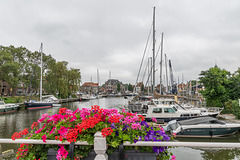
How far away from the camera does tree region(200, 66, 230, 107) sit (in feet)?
66.6

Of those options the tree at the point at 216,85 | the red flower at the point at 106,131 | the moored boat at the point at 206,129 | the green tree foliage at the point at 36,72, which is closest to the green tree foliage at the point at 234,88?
the tree at the point at 216,85

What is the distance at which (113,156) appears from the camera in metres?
2.79

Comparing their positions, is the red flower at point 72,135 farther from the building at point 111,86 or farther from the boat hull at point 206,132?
the building at point 111,86

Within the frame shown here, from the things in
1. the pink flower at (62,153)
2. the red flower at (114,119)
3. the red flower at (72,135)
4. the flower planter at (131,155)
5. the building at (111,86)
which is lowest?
the flower planter at (131,155)

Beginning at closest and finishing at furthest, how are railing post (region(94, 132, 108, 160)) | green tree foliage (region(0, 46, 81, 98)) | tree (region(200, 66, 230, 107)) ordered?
railing post (region(94, 132, 108, 160)) < tree (region(200, 66, 230, 107)) < green tree foliage (region(0, 46, 81, 98))

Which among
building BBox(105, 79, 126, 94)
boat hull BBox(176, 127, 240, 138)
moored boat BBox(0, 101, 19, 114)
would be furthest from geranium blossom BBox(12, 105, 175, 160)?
building BBox(105, 79, 126, 94)

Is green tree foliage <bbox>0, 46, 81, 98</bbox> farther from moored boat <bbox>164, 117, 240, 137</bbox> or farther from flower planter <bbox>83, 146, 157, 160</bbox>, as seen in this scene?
flower planter <bbox>83, 146, 157, 160</bbox>

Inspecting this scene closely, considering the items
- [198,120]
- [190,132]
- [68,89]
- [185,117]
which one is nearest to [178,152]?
[190,132]

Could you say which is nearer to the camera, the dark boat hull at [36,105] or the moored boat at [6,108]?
the moored boat at [6,108]

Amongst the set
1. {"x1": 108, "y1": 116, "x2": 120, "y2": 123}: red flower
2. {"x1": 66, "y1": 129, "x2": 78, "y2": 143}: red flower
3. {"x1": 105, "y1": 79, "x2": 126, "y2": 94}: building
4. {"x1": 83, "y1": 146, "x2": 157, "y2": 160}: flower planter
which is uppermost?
{"x1": 105, "y1": 79, "x2": 126, "y2": 94}: building

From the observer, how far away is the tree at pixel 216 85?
2030cm

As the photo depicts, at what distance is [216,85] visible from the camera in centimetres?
2039

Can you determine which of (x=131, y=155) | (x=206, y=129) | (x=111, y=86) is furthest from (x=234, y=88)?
(x=111, y=86)

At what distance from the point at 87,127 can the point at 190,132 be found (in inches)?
459
